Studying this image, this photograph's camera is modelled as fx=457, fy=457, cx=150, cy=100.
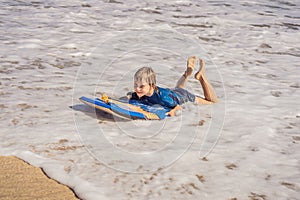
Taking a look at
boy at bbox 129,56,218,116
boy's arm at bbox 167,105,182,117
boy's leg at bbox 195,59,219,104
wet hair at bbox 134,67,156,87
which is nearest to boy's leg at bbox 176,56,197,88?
boy at bbox 129,56,218,116

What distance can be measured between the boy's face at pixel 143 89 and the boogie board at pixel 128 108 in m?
0.13

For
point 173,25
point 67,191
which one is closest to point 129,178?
point 67,191

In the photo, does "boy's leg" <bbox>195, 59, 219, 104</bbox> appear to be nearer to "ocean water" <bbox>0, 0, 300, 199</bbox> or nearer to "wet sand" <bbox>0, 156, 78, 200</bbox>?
"ocean water" <bbox>0, 0, 300, 199</bbox>

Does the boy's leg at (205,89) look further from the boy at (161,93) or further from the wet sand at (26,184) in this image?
the wet sand at (26,184)

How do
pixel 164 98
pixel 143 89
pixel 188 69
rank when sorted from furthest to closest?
pixel 188 69 < pixel 164 98 < pixel 143 89

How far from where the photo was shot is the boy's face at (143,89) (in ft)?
16.9

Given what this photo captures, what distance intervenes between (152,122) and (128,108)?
0.31 meters

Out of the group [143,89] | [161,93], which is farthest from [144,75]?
[161,93]

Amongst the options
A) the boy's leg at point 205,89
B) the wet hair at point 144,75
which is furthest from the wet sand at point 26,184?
the boy's leg at point 205,89

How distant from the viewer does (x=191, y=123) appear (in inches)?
205

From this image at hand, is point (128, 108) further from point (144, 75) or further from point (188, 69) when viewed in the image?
point (188, 69)

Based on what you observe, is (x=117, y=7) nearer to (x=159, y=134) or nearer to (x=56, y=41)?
(x=56, y=41)

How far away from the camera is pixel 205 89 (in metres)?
5.81

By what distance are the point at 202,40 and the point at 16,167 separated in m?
6.57
